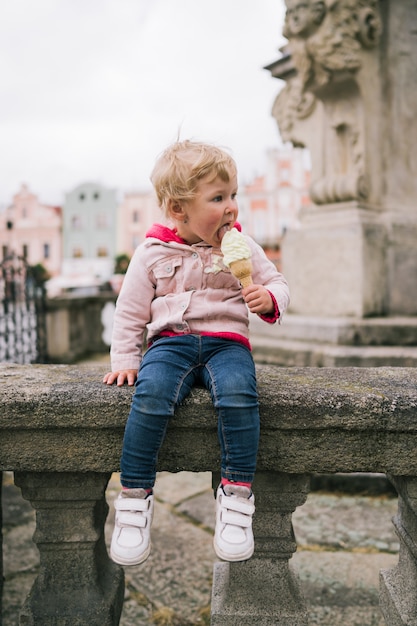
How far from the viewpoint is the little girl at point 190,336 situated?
57.9 inches

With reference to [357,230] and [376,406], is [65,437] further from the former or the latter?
[357,230]

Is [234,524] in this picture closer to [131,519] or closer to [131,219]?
[131,519]

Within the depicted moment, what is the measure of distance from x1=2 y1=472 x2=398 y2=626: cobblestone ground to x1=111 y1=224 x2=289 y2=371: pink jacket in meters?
1.28

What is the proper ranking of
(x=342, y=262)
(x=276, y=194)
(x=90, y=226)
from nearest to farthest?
1. (x=342, y=262)
2. (x=276, y=194)
3. (x=90, y=226)

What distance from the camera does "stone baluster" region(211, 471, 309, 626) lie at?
1.62 m

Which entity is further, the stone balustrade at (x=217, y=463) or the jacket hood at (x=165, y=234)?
the jacket hood at (x=165, y=234)

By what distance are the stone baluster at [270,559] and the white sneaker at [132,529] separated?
1.02ft

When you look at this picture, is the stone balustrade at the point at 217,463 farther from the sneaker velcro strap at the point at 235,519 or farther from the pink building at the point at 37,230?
the pink building at the point at 37,230

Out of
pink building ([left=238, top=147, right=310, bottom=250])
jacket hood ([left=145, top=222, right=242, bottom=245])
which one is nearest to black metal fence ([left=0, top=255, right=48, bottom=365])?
jacket hood ([left=145, top=222, right=242, bottom=245])

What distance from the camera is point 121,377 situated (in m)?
1.70

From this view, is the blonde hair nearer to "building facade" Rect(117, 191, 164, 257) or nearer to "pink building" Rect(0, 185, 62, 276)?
"building facade" Rect(117, 191, 164, 257)

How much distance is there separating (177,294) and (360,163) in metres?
3.00

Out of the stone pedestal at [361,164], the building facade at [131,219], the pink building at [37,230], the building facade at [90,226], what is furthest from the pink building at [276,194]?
the stone pedestal at [361,164]

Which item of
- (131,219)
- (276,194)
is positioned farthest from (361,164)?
(131,219)
